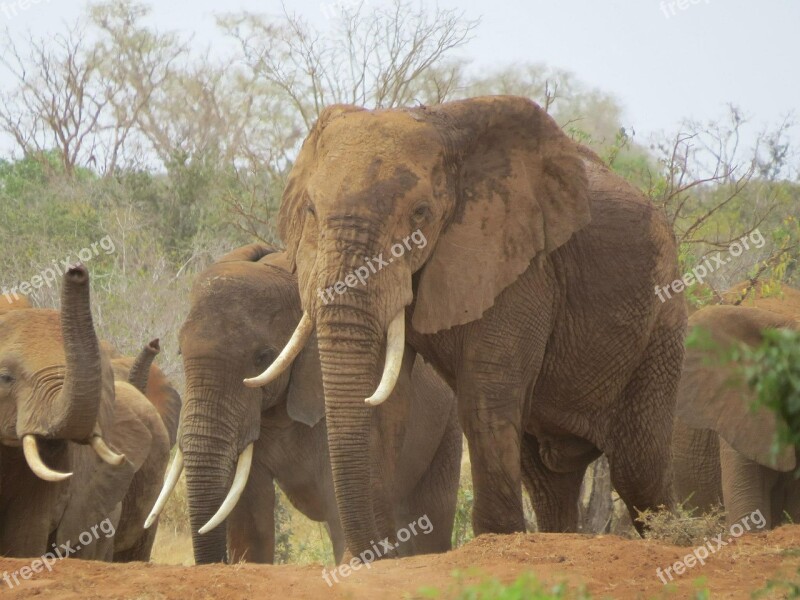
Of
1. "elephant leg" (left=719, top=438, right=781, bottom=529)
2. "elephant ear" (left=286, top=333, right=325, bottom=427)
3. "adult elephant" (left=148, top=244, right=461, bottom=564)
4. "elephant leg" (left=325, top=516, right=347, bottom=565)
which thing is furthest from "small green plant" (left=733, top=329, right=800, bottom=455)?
"elephant leg" (left=719, top=438, right=781, bottom=529)

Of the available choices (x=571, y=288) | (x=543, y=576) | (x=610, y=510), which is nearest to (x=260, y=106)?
(x=610, y=510)

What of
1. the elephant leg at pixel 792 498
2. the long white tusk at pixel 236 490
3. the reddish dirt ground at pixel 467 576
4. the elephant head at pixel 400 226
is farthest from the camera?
the elephant leg at pixel 792 498

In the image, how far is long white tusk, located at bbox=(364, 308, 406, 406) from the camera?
5.74 m

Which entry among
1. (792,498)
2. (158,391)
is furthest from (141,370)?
(792,498)

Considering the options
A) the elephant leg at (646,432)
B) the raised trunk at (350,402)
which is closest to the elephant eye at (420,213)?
the raised trunk at (350,402)

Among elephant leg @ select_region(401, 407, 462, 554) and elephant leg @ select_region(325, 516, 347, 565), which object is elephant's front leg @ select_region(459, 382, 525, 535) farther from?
elephant leg @ select_region(401, 407, 462, 554)

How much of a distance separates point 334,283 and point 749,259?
988 centimetres

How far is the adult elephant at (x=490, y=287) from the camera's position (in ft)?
19.3

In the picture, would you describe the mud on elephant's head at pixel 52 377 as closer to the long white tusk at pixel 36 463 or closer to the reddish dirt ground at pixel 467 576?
the long white tusk at pixel 36 463

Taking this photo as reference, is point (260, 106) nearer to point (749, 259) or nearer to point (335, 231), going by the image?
point (749, 259)

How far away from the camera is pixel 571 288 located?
6.85 m

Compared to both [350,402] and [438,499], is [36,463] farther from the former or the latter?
[438,499]

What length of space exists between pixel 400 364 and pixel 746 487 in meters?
3.05

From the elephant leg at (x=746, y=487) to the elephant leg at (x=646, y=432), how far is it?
0.70 m
